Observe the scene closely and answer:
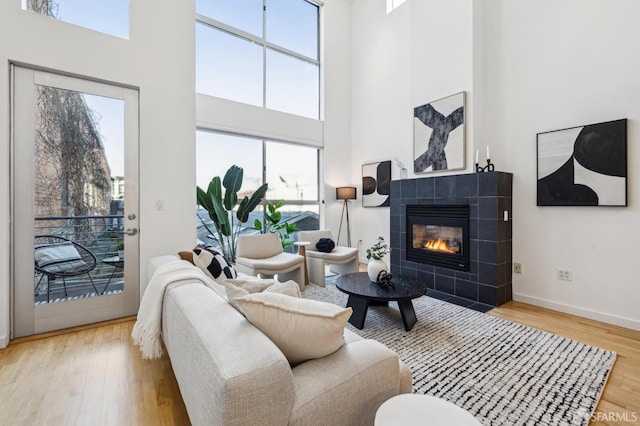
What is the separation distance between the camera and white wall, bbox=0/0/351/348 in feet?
7.56

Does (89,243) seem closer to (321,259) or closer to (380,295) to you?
(321,259)

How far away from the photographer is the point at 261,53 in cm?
475

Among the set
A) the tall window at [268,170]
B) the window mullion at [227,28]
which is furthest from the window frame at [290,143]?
the window mullion at [227,28]

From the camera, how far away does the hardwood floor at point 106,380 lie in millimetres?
1523

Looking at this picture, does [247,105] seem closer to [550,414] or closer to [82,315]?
[82,315]

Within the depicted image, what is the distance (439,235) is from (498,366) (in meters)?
1.90

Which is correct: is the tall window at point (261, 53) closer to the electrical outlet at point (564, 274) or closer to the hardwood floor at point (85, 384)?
the hardwood floor at point (85, 384)

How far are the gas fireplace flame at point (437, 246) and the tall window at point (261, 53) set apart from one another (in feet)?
10.2

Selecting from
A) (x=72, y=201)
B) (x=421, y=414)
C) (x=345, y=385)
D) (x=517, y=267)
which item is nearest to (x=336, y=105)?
(x=517, y=267)

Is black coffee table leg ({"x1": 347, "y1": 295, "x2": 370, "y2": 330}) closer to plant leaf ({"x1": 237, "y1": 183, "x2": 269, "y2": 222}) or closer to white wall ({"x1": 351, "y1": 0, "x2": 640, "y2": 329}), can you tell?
white wall ({"x1": 351, "y1": 0, "x2": 640, "y2": 329})

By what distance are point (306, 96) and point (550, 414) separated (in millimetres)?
5158

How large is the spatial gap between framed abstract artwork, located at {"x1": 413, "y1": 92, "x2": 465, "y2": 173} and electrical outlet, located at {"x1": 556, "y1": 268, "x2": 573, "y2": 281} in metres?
1.48

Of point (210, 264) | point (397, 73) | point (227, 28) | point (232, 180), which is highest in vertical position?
point (227, 28)

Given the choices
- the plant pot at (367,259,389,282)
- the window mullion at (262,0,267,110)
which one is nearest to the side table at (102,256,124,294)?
the plant pot at (367,259,389,282)
